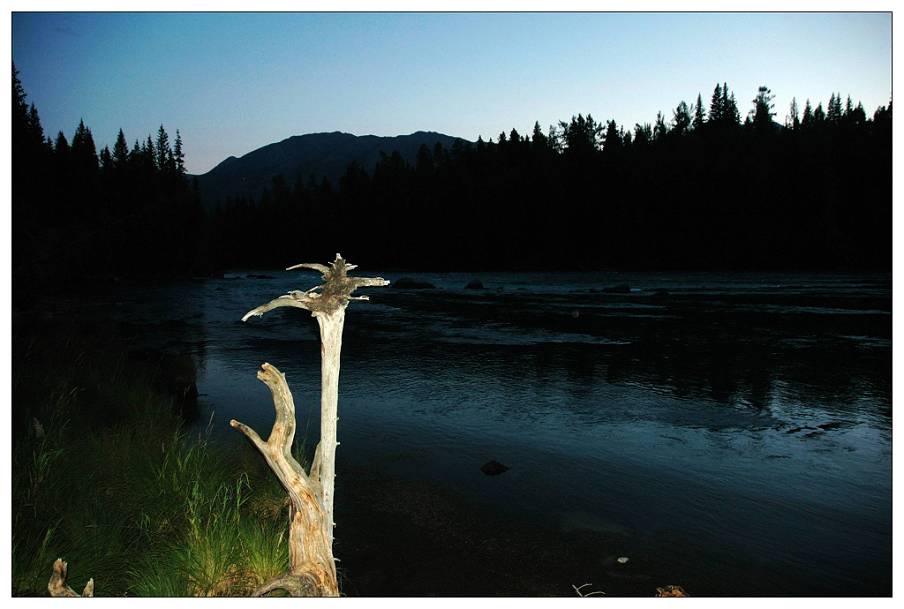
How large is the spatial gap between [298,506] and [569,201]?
8601cm

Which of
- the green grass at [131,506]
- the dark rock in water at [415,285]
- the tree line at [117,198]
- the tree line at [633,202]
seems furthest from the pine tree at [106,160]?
the green grass at [131,506]

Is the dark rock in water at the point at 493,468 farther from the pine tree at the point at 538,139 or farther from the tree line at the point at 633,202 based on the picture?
the pine tree at the point at 538,139

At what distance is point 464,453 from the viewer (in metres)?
7.74

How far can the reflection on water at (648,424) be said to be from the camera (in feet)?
17.9

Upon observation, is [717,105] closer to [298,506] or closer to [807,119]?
[807,119]

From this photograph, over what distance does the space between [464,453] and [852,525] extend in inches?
166

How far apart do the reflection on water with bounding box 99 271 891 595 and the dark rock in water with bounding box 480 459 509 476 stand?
12cm

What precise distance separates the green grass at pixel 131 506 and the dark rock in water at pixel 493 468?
2.47 m

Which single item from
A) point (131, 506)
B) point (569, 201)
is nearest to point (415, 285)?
point (131, 506)

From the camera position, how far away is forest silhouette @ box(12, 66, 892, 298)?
6531cm

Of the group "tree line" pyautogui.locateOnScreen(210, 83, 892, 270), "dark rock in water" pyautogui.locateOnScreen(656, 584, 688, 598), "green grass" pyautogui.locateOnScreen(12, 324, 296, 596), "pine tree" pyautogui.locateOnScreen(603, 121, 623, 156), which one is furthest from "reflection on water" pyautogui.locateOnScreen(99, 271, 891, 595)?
"pine tree" pyautogui.locateOnScreen(603, 121, 623, 156)

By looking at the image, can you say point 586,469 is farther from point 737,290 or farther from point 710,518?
point 737,290
